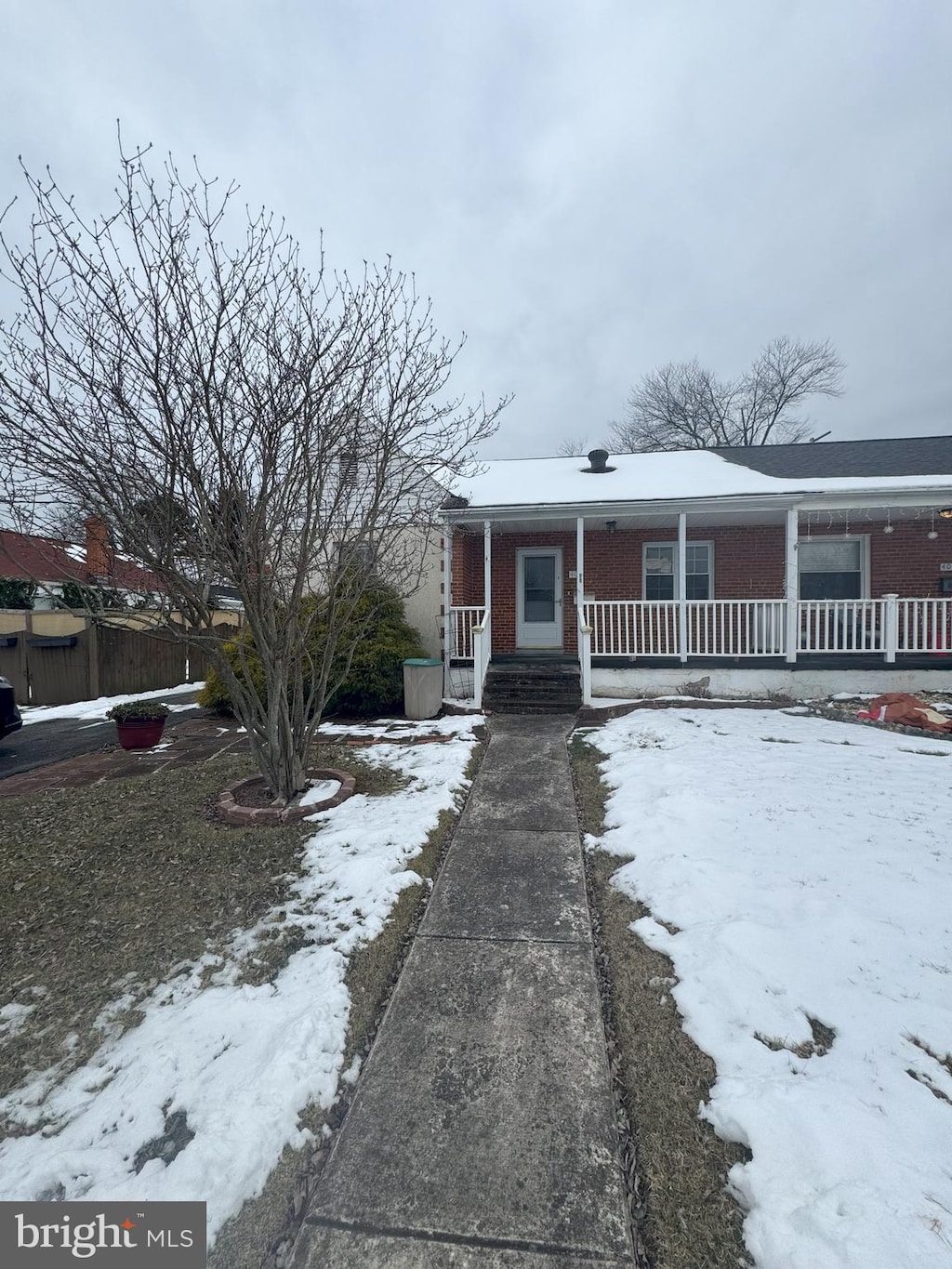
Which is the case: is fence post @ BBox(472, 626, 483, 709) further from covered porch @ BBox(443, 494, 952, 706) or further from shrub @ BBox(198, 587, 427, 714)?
shrub @ BBox(198, 587, 427, 714)

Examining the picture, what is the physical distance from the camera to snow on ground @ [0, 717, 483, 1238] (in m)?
1.62

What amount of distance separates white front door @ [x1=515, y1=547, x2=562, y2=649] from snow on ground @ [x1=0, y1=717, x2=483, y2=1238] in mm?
8164

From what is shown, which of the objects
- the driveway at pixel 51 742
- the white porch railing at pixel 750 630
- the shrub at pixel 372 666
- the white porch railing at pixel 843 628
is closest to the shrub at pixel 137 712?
the driveway at pixel 51 742

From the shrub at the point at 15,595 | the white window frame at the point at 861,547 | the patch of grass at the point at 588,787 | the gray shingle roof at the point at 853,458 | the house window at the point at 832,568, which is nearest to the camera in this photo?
the patch of grass at the point at 588,787

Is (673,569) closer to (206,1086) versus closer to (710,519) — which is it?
(710,519)

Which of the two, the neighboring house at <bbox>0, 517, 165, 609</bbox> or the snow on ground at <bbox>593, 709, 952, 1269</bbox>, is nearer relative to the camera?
the snow on ground at <bbox>593, 709, 952, 1269</bbox>

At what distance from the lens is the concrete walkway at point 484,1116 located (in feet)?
4.80

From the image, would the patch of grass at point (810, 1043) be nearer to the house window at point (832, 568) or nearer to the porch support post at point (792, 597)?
the porch support post at point (792, 597)

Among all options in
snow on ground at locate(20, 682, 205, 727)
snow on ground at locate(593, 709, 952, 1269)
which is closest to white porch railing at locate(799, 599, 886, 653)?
snow on ground at locate(593, 709, 952, 1269)

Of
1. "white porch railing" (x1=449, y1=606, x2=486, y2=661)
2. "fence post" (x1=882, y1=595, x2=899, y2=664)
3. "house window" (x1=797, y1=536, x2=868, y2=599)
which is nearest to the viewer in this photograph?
"fence post" (x1=882, y1=595, x2=899, y2=664)

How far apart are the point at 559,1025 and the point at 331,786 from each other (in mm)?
3146

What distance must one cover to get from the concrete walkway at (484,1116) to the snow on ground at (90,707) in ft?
27.0

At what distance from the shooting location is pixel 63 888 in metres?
3.35

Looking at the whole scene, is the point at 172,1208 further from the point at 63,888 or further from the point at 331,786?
the point at 331,786
